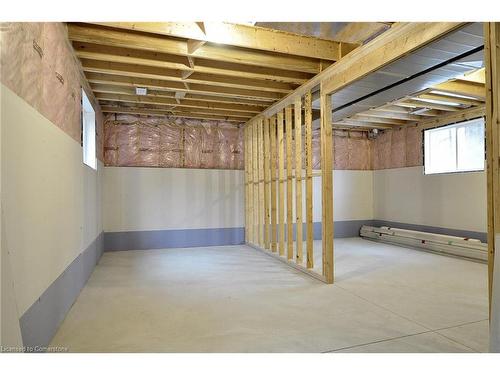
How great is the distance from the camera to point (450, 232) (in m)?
5.77

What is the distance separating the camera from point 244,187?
21.7 feet

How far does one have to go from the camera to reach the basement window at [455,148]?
5.45m

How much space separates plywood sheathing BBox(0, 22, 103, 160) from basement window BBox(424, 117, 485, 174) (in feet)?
20.4

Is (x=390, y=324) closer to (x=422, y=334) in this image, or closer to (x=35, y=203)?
(x=422, y=334)

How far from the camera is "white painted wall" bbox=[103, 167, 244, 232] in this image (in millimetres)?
5820

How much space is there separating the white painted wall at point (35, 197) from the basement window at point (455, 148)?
6202 millimetres

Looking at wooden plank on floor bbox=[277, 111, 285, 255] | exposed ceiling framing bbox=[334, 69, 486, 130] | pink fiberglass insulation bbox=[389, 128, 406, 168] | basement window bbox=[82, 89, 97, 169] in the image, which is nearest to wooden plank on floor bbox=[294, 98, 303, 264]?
wooden plank on floor bbox=[277, 111, 285, 255]

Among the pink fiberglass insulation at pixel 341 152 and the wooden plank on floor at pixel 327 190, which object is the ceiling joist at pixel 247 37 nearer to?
the wooden plank on floor at pixel 327 190

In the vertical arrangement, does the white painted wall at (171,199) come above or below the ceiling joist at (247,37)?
below

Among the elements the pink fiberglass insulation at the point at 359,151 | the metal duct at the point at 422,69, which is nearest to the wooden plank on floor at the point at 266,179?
the metal duct at the point at 422,69

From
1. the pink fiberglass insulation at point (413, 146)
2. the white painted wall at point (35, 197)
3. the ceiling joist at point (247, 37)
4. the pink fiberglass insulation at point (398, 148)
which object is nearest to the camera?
the white painted wall at point (35, 197)

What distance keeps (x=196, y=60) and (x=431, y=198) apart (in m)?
5.24

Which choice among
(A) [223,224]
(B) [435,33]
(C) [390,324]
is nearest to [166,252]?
(A) [223,224]

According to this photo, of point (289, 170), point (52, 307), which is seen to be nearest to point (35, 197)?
point (52, 307)
